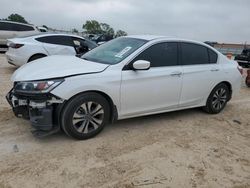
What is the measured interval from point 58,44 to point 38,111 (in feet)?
19.9

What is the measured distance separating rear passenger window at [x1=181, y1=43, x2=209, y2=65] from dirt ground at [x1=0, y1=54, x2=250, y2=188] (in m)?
1.16

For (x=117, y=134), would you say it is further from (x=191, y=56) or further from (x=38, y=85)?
(x=191, y=56)

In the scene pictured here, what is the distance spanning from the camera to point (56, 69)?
4.10 meters

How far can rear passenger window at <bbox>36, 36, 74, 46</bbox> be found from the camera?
30.6ft

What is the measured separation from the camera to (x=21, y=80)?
13.1ft

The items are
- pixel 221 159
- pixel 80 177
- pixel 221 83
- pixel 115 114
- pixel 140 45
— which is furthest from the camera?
pixel 221 83

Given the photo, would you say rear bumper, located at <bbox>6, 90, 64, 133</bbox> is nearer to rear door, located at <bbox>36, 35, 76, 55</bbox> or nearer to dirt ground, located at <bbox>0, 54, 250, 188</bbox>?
dirt ground, located at <bbox>0, 54, 250, 188</bbox>

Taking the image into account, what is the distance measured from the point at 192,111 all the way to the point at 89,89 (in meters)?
2.85

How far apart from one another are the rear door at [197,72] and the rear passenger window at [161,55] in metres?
0.19

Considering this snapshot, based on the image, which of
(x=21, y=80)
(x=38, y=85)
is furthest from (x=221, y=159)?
(x=21, y=80)

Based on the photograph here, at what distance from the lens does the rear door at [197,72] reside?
5.23 meters

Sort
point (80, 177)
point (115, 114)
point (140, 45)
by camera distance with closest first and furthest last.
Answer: point (80, 177), point (115, 114), point (140, 45)

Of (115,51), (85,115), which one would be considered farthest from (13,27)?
(85,115)

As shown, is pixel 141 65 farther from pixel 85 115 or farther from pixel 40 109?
pixel 40 109
